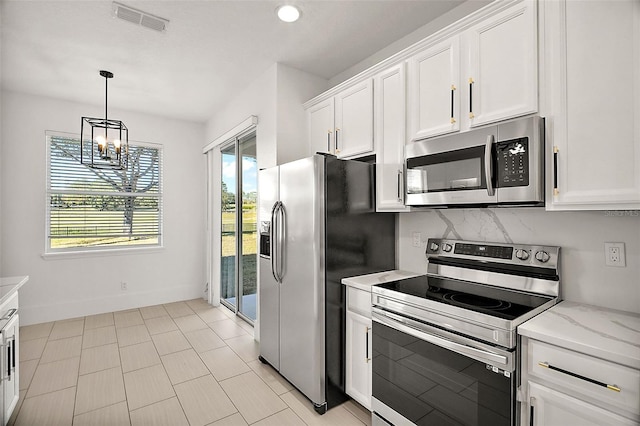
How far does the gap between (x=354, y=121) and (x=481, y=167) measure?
3.80 feet

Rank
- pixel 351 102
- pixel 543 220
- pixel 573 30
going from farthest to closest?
pixel 351 102
pixel 543 220
pixel 573 30

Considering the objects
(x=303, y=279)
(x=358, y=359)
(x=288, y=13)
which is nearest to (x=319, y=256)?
(x=303, y=279)

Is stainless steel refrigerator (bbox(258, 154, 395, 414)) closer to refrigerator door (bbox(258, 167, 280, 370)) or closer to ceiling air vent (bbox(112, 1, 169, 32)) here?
refrigerator door (bbox(258, 167, 280, 370))

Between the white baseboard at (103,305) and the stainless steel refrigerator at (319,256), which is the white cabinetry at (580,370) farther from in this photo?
the white baseboard at (103,305)

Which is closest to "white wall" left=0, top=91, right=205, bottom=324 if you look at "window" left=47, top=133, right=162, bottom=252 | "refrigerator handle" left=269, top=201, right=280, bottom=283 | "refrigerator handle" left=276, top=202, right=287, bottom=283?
"window" left=47, top=133, right=162, bottom=252

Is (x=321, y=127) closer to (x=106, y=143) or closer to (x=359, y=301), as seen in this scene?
(x=359, y=301)

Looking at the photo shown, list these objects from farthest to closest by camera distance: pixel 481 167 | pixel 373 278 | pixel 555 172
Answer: pixel 373 278 → pixel 481 167 → pixel 555 172

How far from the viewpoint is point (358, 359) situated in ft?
7.29

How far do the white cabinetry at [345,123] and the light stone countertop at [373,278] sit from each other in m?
0.96

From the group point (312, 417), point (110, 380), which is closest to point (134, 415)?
point (110, 380)

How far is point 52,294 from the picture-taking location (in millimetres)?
4152

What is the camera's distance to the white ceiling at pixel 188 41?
2.35m

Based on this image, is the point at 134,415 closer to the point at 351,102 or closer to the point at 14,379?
the point at 14,379

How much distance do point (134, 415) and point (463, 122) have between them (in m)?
2.90
